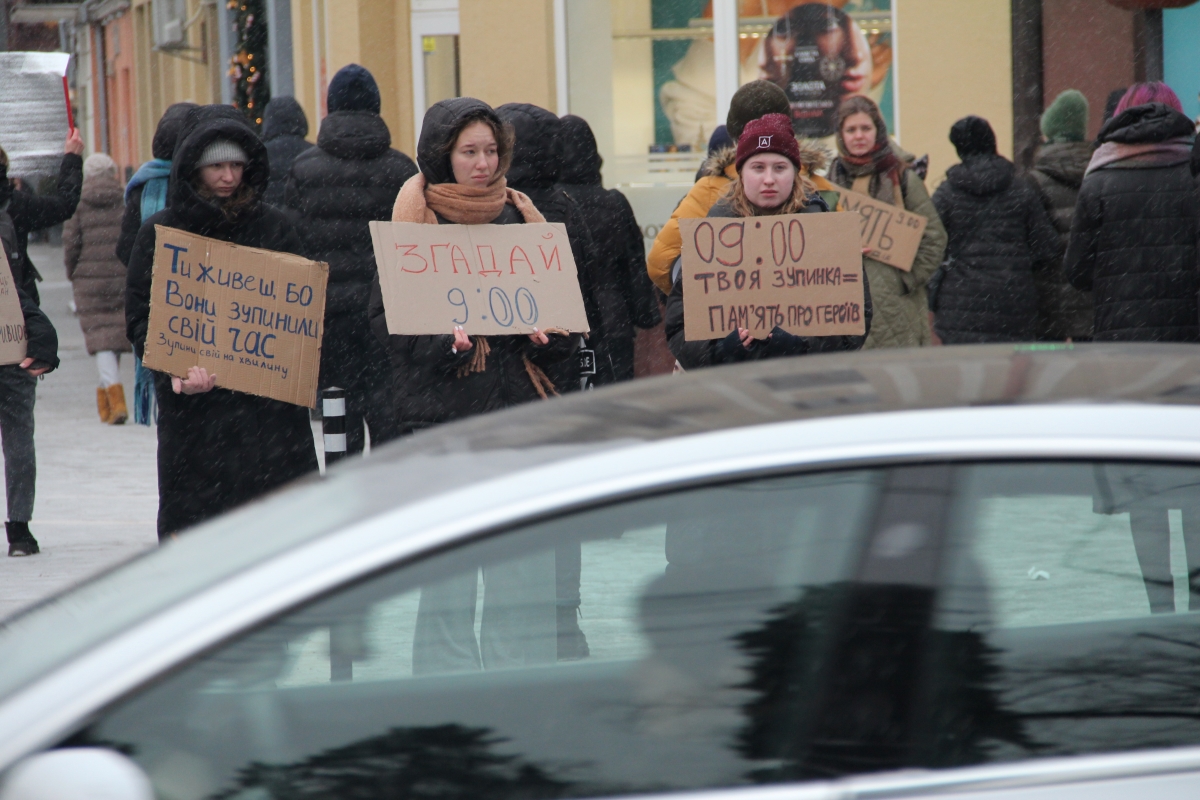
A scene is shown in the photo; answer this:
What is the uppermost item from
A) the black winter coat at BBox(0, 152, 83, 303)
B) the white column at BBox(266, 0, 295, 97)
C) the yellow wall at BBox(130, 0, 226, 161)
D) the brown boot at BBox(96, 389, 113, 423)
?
the yellow wall at BBox(130, 0, 226, 161)

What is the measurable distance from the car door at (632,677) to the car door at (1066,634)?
58mm

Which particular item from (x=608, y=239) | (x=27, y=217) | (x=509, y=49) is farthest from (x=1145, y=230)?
(x=509, y=49)

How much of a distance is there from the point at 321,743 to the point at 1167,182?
6.17m

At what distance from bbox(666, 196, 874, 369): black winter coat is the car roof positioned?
2.53 m

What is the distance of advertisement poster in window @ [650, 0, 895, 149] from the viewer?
39.6 feet

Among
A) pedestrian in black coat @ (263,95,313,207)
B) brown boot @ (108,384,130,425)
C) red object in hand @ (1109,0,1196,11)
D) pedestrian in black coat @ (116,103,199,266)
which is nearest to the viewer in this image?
pedestrian in black coat @ (116,103,199,266)

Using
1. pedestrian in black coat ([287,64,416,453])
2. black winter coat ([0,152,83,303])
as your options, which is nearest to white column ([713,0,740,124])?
pedestrian in black coat ([287,64,416,453])

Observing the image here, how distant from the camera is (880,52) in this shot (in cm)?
1205

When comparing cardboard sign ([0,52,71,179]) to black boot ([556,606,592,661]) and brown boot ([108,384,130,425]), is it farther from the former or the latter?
A: black boot ([556,606,592,661])

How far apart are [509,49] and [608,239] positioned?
5510 millimetres

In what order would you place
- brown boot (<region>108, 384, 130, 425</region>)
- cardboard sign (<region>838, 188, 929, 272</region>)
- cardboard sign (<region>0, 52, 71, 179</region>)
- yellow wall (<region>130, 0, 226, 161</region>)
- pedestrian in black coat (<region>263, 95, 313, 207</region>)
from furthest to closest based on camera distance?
1. yellow wall (<region>130, 0, 226, 161</region>)
2. brown boot (<region>108, 384, 130, 425</region>)
3. cardboard sign (<region>0, 52, 71, 179</region>)
4. pedestrian in black coat (<region>263, 95, 313, 207</region>)
5. cardboard sign (<region>838, 188, 929, 272</region>)

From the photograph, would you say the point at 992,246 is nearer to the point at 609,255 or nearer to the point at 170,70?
the point at 609,255

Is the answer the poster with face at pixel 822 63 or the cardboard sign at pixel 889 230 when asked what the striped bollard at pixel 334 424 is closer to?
the cardboard sign at pixel 889 230

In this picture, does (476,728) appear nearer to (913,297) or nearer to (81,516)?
(913,297)
